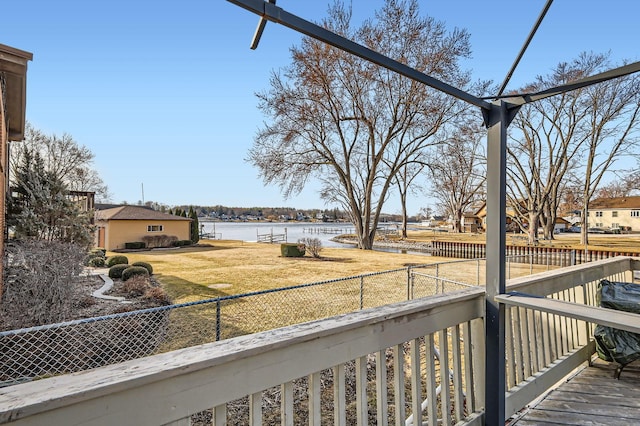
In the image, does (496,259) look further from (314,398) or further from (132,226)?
(132,226)

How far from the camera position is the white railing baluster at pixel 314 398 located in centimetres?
116

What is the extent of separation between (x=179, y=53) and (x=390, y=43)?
12866 mm

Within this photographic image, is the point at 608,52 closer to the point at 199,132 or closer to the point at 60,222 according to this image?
the point at 199,132

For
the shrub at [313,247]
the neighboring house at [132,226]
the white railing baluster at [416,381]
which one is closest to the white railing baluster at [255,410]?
the white railing baluster at [416,381]

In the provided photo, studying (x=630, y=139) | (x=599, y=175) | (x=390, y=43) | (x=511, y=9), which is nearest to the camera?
(x=511, y=9)

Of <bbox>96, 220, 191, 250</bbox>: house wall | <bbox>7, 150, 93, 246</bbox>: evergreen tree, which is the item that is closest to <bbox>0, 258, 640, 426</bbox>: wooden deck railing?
<bbox>7, 150, 93, 246</bbox>: evergreen tree

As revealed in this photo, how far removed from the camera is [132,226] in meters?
21.0

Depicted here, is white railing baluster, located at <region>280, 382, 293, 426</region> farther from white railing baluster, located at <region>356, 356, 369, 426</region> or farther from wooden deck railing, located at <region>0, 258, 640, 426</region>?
white railing baluster, located at <region>356, 356, 369, 426</region>

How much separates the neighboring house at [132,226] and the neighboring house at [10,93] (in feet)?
40.4

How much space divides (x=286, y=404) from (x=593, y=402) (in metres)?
2.27

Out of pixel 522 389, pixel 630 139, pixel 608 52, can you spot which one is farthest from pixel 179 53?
pixel 630 139

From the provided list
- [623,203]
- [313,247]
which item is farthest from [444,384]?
[623,203]

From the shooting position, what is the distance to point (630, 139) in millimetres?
17719

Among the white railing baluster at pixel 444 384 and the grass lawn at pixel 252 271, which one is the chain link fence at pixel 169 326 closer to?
the grass lawn at pixel 252 271
